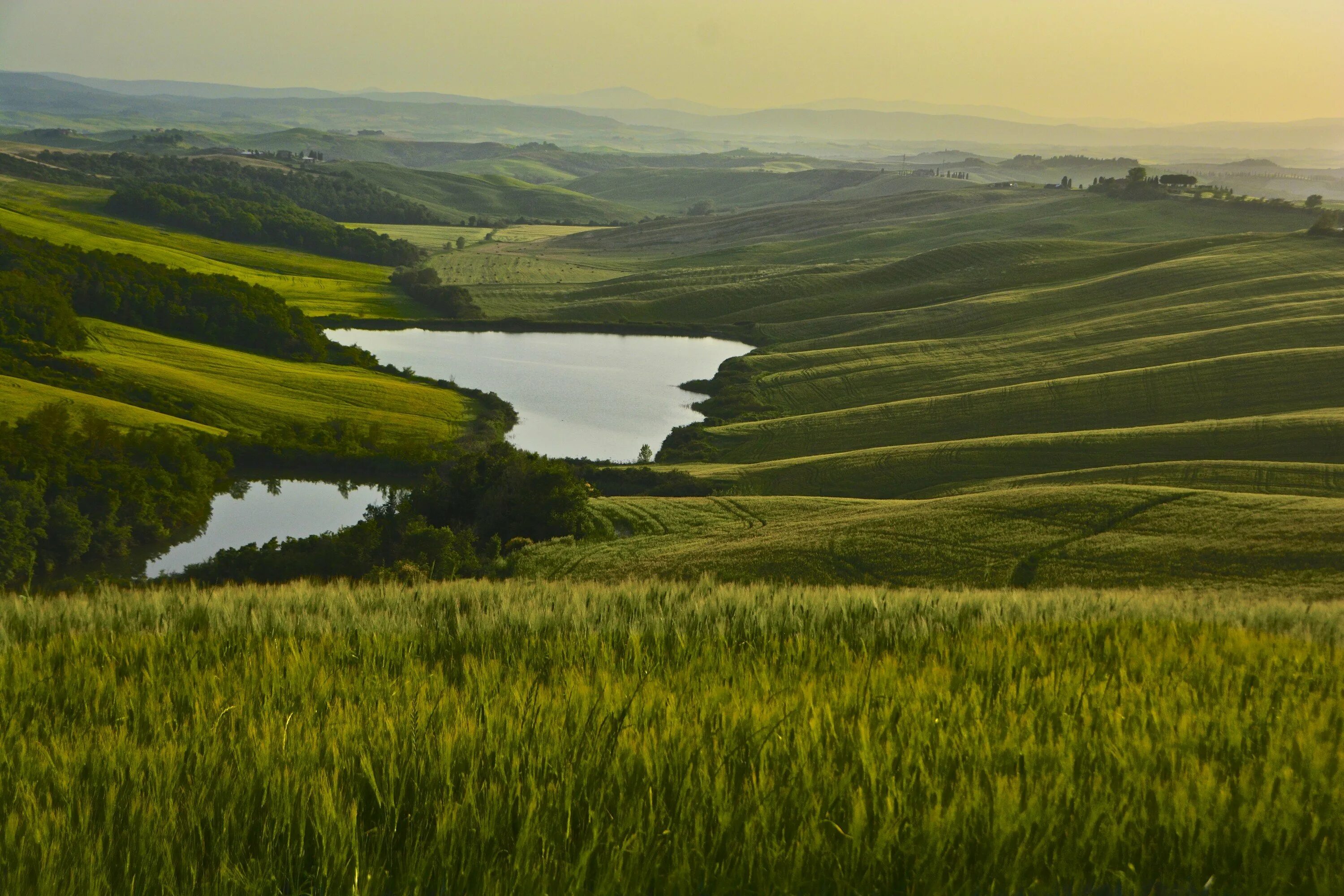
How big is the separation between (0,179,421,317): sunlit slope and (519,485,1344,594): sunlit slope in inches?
A: 3426

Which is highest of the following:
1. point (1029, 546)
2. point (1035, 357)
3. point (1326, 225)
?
point (1326, 225)

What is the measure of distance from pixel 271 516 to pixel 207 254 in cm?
9579

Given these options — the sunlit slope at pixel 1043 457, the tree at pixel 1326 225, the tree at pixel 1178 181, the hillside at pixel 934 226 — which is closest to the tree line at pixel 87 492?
the sunlit slope at pixel 1043 457

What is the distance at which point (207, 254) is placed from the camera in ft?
445

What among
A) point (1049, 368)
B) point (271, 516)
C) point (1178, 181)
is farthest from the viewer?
point (1178, 181)

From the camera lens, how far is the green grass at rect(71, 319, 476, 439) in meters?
67.8

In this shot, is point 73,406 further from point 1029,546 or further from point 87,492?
point 1029,546

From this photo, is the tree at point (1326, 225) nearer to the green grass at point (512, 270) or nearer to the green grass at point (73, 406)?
the green grass at point (512, 270)

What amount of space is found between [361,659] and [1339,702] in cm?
594

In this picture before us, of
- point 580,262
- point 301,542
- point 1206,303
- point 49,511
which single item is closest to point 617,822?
point 301,542

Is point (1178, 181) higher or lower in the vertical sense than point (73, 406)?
higher

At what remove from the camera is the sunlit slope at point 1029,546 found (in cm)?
2570


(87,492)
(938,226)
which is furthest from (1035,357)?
(938,226)

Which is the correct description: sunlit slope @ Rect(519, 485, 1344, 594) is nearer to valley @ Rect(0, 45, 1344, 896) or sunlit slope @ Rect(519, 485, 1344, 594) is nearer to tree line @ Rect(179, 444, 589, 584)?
valley @ Rect(0, 45, 1344, 896)
